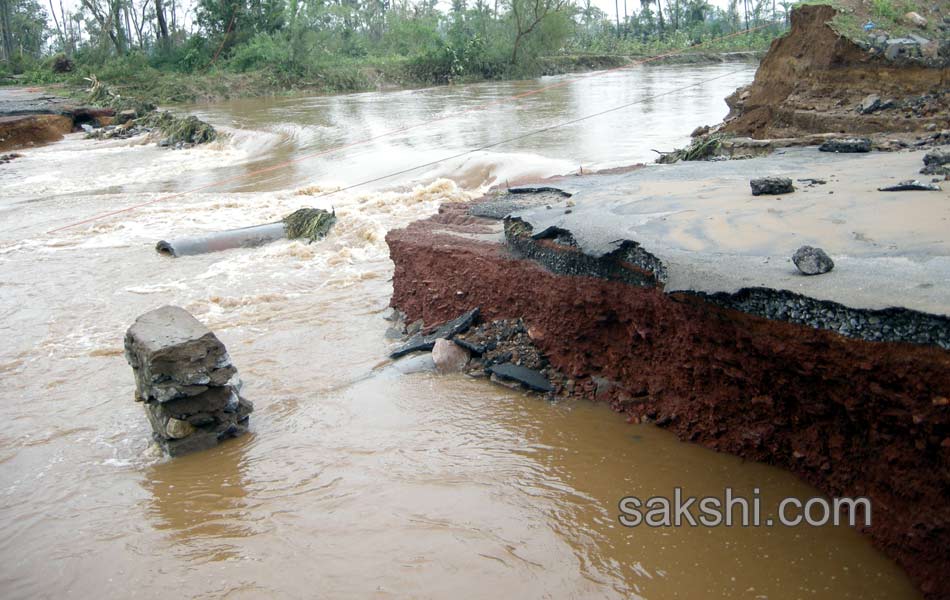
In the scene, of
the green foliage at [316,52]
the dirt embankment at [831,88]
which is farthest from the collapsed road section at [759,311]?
the green foliage at [316,52]

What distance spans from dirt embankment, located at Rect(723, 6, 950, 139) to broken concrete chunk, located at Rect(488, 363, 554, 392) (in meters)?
6.11

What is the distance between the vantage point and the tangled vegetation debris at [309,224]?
10500mm

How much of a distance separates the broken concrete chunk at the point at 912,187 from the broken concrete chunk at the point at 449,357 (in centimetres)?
320

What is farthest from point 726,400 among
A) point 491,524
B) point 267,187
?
point 267,187

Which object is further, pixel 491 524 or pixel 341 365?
pixel 341 365

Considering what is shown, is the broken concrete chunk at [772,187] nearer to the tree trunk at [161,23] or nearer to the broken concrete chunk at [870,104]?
the broken concrete chunk at [870,104]

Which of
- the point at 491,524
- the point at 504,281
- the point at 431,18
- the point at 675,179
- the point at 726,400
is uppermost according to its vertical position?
the point at 431,18

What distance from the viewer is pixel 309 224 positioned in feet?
35.0

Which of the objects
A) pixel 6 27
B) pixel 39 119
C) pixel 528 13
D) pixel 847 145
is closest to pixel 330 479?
pixel 847 145

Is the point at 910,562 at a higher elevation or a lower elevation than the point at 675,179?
lower

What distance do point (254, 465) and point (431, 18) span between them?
52.7 m

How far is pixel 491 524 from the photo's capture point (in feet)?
12.4

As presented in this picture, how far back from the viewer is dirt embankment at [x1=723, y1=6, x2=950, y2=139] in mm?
8727

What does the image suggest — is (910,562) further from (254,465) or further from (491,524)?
(254,465)
